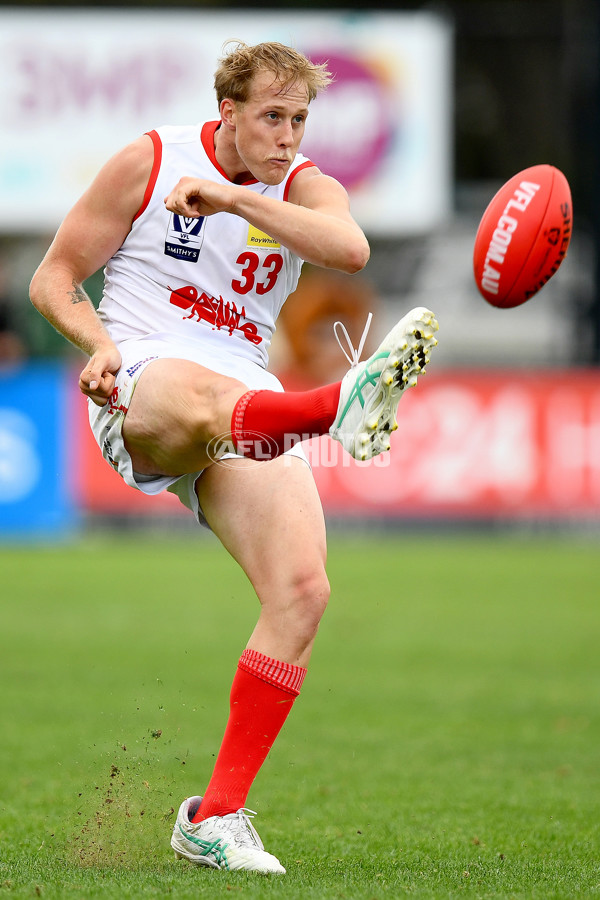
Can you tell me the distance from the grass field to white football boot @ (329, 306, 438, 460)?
3.92 ft

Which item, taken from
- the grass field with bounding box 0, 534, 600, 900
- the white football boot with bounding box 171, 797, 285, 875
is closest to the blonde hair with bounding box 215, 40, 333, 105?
the white football boot with bounding box 171, 797, 285, 875

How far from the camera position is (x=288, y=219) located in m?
3.86

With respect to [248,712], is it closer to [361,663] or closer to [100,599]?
[361,663]

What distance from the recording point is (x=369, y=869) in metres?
4.01

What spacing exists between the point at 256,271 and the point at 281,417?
652 mm

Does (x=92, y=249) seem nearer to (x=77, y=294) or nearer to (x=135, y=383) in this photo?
(x=77, y=294)

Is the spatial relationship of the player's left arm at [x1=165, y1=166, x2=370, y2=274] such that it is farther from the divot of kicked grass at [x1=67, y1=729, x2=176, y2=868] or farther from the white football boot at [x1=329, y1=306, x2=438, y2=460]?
the divot of kicked grass at [x1=67, y1=729, x2=176, y2=868]

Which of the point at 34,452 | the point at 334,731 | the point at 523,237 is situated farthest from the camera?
the point at 34,452

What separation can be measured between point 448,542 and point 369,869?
10091mm

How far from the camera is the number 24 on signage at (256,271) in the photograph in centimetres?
423

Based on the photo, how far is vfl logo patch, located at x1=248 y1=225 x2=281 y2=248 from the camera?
4.21m

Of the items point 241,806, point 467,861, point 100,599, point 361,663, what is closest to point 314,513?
point 241,806

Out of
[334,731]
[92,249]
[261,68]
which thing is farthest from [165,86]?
[261,68]

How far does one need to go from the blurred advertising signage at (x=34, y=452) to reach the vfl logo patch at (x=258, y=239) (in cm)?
922
